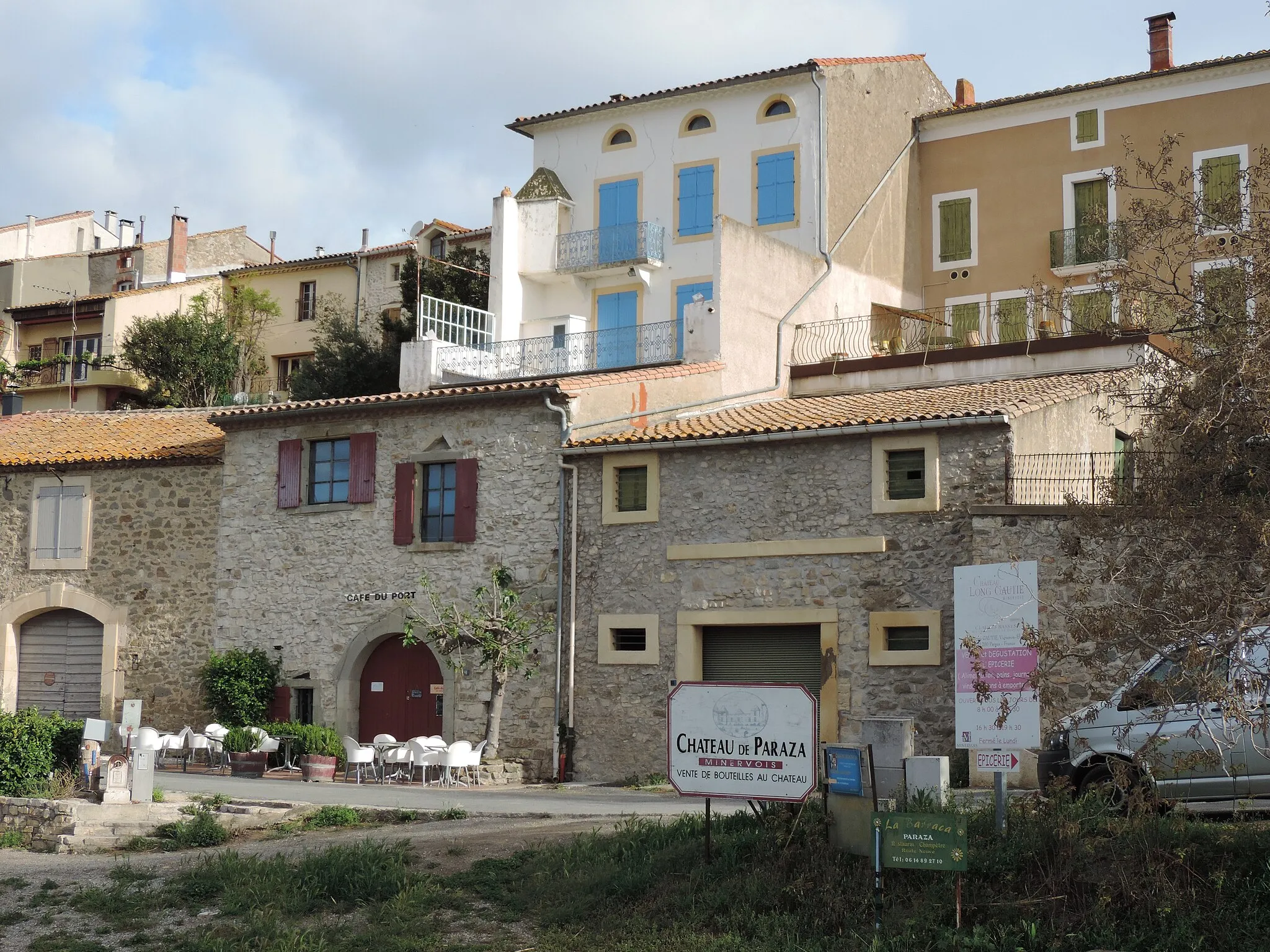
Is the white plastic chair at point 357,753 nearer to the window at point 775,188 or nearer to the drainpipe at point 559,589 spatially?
the drainpipe at point 559,589

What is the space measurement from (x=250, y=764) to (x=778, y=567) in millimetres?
8450

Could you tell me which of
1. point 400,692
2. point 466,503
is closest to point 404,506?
point 466,503

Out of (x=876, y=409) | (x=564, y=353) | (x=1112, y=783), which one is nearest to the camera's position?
(x=1112, y=783)

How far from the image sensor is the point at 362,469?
2384cm

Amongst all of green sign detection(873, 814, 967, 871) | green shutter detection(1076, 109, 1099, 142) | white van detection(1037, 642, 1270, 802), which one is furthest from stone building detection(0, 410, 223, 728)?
green shutter detection(1076, 109, 1099, 142)

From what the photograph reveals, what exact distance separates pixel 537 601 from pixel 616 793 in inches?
147

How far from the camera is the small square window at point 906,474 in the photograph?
19.4 m

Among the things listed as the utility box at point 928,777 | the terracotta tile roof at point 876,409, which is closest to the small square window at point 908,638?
the terracotta tile roof at point 876,409

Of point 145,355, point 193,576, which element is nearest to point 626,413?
point 193,576

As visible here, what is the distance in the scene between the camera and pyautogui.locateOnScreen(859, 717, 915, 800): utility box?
12.7 metres

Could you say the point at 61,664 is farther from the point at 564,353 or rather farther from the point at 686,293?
the point at 686,293

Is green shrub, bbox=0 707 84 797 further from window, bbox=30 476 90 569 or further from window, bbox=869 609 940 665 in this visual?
window, bbox=869 609 940 665

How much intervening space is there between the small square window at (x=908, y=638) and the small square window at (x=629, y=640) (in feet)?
12.2

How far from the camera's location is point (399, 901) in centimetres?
1177
